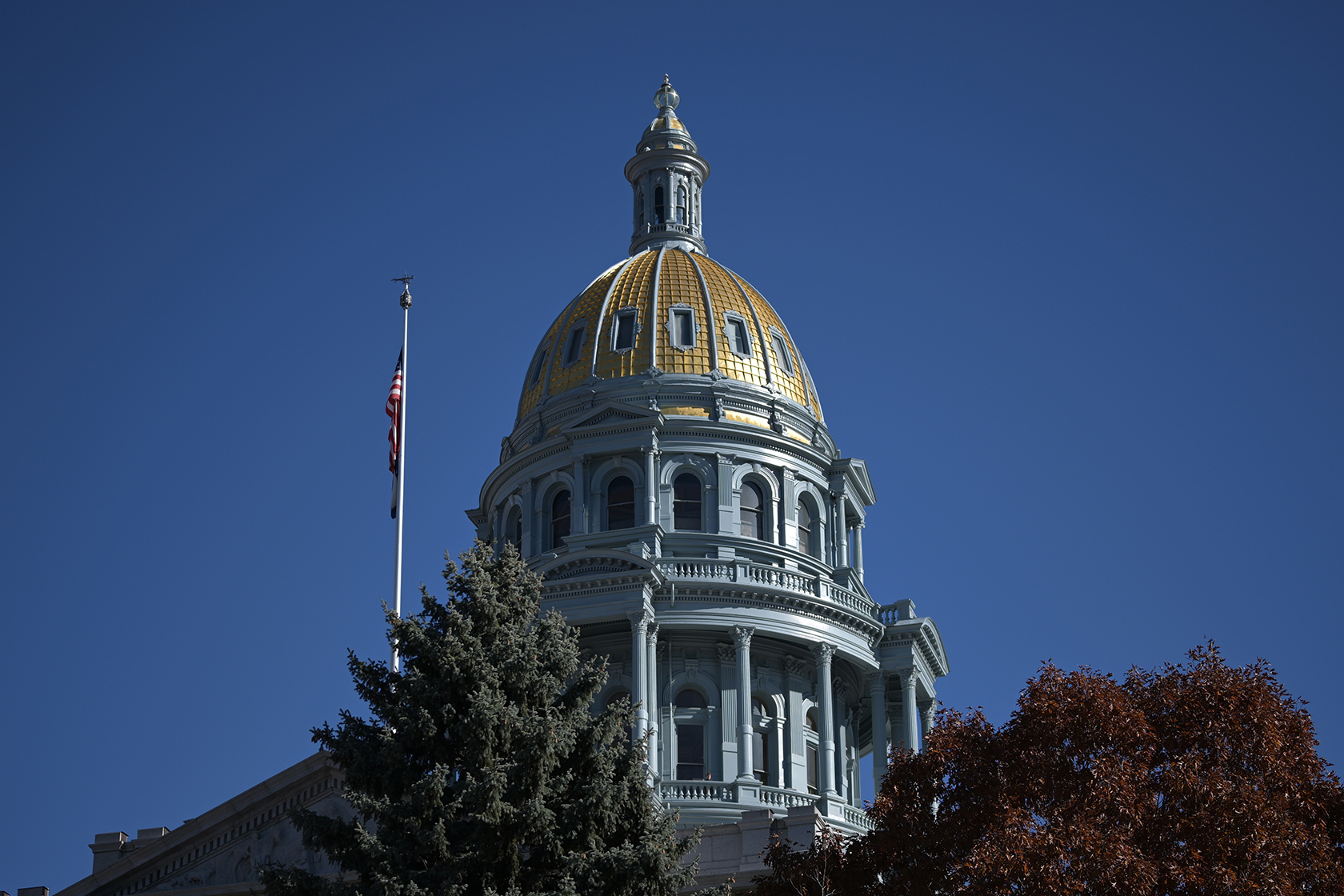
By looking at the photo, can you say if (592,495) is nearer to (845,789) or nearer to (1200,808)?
(845,789)

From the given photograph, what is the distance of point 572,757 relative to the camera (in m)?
31.2

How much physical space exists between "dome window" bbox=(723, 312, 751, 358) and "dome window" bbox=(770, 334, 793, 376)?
1.24m

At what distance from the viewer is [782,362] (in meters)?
70.7

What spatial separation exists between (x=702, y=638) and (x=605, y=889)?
108ft

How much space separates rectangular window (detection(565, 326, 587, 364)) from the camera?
69375mm

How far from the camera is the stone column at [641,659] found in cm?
5862

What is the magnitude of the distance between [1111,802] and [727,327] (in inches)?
1647

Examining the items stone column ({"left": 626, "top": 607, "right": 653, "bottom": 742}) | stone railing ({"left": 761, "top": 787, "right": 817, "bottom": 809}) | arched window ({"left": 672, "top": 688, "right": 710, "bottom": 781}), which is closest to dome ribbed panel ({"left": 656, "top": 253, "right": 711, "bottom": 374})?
stone column ({"left": 626, "top": 607, "right": 653, "bottom": 742})

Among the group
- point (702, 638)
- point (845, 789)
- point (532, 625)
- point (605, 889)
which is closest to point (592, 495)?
point (702, 638)

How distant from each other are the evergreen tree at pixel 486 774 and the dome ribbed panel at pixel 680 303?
117ft

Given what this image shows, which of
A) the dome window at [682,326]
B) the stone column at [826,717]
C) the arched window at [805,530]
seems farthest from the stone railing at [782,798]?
the dome window at [682,326]

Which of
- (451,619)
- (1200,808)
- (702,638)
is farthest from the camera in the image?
(702,638)

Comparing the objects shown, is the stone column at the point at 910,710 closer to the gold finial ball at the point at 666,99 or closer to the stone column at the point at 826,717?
the stone column at the point at 826,717

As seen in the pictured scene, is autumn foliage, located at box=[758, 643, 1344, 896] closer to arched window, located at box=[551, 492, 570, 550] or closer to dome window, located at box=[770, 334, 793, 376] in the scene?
arched window, located at box=[551, 492, 570, 550]
